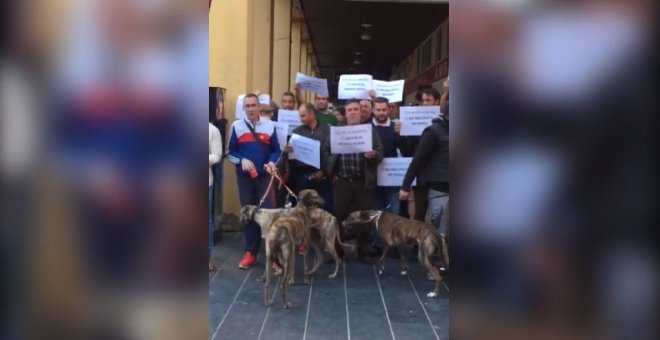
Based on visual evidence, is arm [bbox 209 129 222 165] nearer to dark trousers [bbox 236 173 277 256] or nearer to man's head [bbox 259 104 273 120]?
dark trousers [bbox 236 173 277 256]

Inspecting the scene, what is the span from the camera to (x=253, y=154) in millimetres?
6453

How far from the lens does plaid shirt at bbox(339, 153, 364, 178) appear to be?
686 centimetres

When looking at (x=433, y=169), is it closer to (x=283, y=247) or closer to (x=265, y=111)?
(x=283, y=247)

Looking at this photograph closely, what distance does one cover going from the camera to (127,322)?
1619mm

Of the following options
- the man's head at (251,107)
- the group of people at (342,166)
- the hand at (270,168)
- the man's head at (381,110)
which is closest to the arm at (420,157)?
the group of people at (342,166)

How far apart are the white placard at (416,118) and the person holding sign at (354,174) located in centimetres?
34

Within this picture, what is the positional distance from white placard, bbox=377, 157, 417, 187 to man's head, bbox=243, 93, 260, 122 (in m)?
1.46

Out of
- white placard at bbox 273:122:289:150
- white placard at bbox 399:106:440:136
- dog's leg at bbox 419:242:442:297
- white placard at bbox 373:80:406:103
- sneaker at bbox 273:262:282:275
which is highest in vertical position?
white placard at bbox 373:80:406:103

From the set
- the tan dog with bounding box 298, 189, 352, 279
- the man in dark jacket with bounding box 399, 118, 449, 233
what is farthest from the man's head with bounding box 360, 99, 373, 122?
the tan dog with bounding box 298, 189, 352, 279

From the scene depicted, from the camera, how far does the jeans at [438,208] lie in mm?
6133

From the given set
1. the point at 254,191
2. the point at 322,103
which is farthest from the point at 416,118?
the point at 254,191

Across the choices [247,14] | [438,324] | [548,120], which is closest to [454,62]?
[548,120]

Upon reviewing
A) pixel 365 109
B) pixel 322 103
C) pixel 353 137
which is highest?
pixel 322 103

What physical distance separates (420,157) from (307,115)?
4.69 ft
